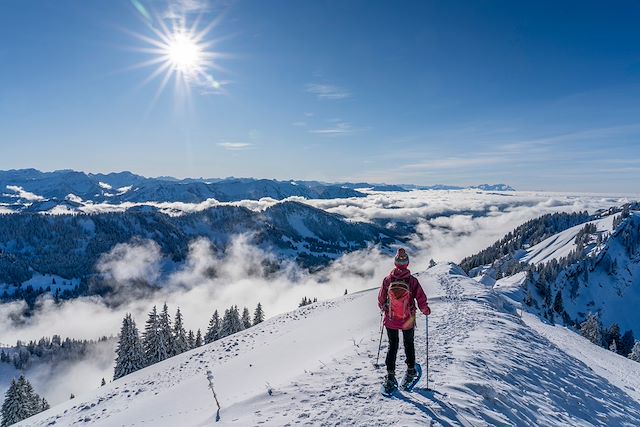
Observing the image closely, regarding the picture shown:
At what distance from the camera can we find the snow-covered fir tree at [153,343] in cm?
5112

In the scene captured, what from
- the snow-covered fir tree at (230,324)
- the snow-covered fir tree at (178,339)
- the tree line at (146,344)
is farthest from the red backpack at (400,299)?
the snow-covered fir tree at (230,324)

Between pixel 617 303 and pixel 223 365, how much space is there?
681ft

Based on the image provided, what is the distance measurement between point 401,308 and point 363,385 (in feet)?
9.34

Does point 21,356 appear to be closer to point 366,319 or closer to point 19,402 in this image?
point 19,402

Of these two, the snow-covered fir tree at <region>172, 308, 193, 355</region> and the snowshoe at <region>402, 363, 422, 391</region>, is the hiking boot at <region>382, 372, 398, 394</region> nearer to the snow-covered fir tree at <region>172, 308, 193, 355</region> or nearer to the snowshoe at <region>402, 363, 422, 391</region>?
the snowshoe at <region>402, 363, 422, 391</region>

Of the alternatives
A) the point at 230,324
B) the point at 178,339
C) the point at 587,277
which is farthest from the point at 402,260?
the point at 587,277

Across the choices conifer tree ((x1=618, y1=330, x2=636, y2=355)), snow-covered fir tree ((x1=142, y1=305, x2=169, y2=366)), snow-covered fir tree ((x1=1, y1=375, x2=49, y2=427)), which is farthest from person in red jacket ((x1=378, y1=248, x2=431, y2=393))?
conifer tree ((x1=618, y1=330, x2=636, y2=355))

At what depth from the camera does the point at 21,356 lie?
142125mm

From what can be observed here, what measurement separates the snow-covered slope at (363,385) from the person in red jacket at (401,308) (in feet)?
2.40

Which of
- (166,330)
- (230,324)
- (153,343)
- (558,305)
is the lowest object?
(558,305)

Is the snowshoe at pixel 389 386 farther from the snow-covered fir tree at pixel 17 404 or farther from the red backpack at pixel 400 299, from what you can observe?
the snow-covered fir tree at pixel 17 404

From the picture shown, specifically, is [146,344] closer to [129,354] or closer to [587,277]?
[129,354]

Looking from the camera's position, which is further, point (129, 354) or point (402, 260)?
point (129, 354)

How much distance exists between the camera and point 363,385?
428 inches
